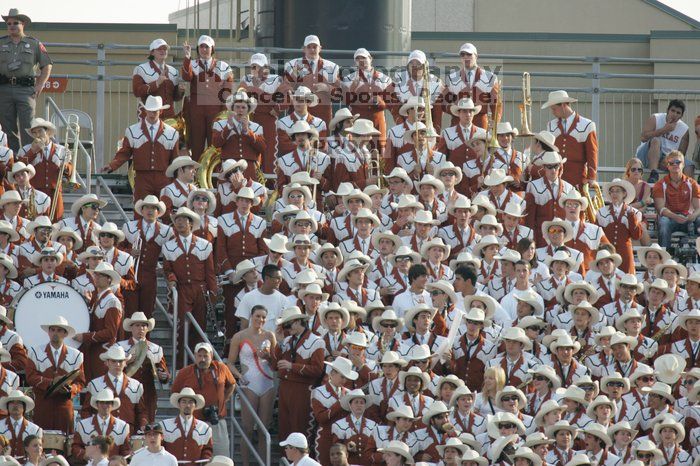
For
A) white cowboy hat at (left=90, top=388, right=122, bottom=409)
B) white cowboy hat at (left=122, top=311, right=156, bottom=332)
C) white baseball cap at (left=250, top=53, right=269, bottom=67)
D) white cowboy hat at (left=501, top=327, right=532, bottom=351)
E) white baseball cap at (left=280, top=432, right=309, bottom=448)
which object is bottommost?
white baseball cap at (left=280, top=432, right=309, bottom=448)

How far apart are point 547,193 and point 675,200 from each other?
5.20ft

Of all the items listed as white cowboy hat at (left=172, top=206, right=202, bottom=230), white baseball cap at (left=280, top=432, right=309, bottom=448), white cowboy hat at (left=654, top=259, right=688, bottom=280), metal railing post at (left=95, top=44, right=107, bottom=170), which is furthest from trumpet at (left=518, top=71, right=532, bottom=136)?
white baseball cap at (left=280, top=432, right=309, bottom=448)

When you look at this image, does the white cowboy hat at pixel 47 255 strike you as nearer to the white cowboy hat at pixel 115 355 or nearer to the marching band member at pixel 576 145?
the white cowboy hat at pixel 115 355

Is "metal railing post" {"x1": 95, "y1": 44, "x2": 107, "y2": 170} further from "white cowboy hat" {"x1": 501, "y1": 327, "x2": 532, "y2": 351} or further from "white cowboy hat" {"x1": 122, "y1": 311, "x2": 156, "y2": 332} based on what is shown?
"white cowboy hat" {"x1": 501, "y1": 327, "x2": 532, "y2": 351}

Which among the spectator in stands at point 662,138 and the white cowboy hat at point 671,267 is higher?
the spectator in stands at point 662,138

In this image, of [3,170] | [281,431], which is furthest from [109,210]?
[281,431]

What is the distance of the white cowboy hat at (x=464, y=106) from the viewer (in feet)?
85.7

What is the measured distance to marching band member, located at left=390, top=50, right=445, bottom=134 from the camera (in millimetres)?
26938

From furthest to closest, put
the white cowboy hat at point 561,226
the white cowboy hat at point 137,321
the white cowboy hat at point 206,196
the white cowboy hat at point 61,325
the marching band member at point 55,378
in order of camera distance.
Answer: the white cowboy hat at point 561,226 → the white cowboy hat at point 206,196 → the white cowboy hat at point 137,321 → the white cowboy hat at point 61,325 → the marching band member at point 55,378

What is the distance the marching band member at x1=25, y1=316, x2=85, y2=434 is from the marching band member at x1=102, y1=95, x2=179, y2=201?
4062mm

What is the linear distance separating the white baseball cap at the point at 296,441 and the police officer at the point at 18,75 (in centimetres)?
752

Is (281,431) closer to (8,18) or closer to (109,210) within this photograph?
(109,210)

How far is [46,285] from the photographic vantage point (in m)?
22.2

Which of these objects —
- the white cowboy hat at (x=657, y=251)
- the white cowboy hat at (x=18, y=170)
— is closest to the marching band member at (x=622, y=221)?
the white cowboy hat at (x=657, y=251)
